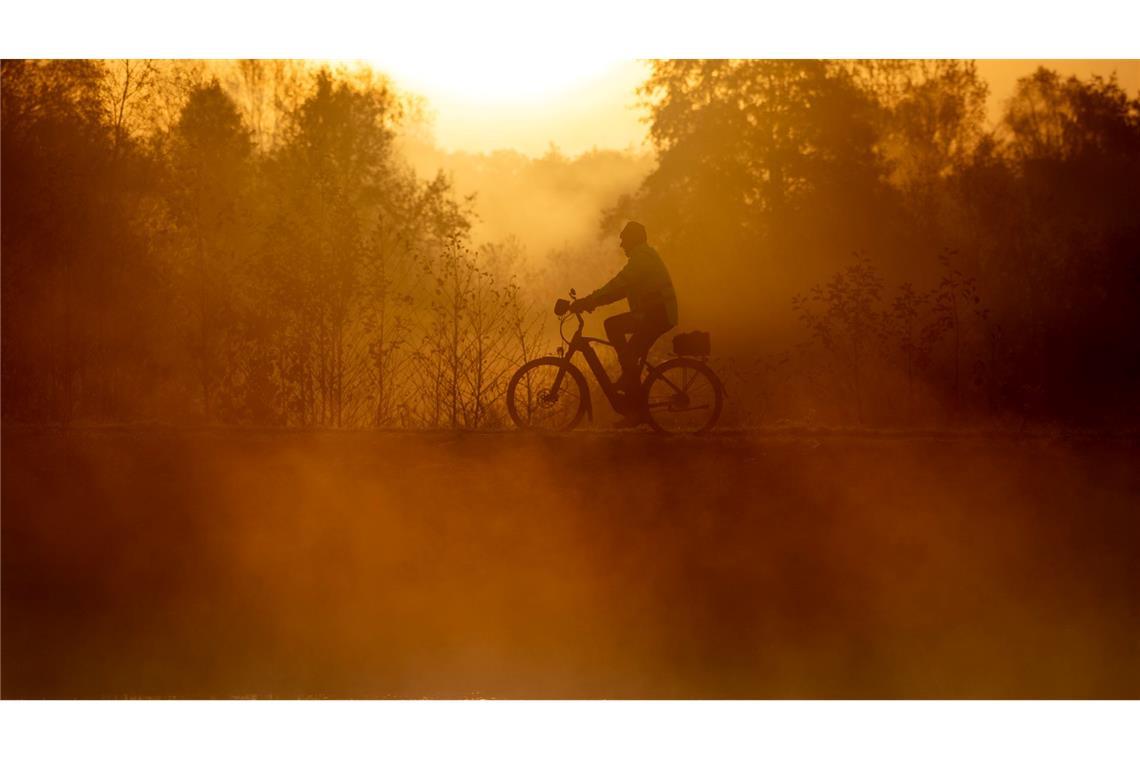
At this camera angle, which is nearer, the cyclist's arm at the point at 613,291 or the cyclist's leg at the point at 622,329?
the cyclist's arm at the point at 613,291

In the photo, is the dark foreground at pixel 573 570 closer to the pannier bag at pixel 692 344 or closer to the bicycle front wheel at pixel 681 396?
the bicycle front wheel at pixel 681 396

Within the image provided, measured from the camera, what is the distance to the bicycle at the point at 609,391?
10.0m

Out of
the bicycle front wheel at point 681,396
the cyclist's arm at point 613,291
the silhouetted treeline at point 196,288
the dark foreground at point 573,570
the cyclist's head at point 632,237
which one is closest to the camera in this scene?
the dark foreground at point 573,570

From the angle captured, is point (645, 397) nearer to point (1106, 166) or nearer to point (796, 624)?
point (796, 624)

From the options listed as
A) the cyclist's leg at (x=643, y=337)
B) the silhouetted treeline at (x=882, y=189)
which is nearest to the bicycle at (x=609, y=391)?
the cyclist's leg at (x=643, y=337)

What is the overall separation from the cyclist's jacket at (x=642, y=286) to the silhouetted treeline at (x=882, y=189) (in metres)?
6.29

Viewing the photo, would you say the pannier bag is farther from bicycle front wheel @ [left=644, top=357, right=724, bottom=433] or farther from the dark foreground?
the dark foreground

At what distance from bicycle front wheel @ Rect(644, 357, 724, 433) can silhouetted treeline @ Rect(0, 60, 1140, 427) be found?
1.44 metres

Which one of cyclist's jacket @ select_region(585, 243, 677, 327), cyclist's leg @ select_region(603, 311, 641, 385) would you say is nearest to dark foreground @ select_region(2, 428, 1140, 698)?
cyclist's leg @ select_region(603, 311, 641, 385)

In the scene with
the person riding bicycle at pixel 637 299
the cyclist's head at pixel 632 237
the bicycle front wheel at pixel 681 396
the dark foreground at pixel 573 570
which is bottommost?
the dark foreground at pixel 573 570

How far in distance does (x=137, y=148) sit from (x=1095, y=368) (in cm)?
1456

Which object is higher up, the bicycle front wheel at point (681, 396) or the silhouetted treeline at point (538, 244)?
the silhouetted treeline at point (538, 244)

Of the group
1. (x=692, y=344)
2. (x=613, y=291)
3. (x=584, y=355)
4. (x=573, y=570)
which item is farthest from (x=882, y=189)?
(x=573, y=570)

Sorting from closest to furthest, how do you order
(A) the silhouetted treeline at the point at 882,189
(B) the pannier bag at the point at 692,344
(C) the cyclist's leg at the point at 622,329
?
(C) the cyclist's leg at the point at 622,329
(B) the pannier bag at the point at 692,344
(A) the silhouetted treeline at the point at 882,189
